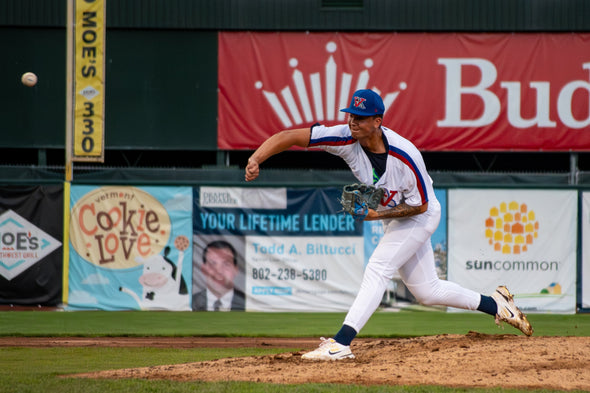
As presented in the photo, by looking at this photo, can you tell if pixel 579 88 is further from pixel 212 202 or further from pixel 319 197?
pixel 212 202

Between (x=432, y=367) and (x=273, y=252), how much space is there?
8243 millimetres

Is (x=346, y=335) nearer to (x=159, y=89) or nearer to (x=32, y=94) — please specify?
(x=159, y=89)

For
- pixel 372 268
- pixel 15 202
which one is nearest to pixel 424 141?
pixel 15 202

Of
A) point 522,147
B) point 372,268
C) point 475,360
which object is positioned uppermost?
point 522,147

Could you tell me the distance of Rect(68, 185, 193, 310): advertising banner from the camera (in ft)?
45.5

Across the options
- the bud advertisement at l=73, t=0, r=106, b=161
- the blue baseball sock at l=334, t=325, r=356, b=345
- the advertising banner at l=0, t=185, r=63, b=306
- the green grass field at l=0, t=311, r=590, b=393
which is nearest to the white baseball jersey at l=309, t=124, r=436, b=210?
the blue baseball sock at l=334, t=325, r=356, b=345

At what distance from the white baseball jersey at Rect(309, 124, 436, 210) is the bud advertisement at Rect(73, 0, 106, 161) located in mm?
11102

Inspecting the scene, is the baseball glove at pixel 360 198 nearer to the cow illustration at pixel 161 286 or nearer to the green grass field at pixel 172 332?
the green grass field at pixel 172 332

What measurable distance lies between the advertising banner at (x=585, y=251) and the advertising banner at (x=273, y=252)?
12.7 ft

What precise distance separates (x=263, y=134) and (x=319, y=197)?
3.96m

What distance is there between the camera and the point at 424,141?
17844mm

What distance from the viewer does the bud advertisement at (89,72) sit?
16.4 m

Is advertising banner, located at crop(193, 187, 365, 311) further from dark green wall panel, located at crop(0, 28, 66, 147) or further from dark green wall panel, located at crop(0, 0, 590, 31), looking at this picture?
dark green wall panel, located at crop(0, 28, 66, 147)

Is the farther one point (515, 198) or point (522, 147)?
point (522, 147)
